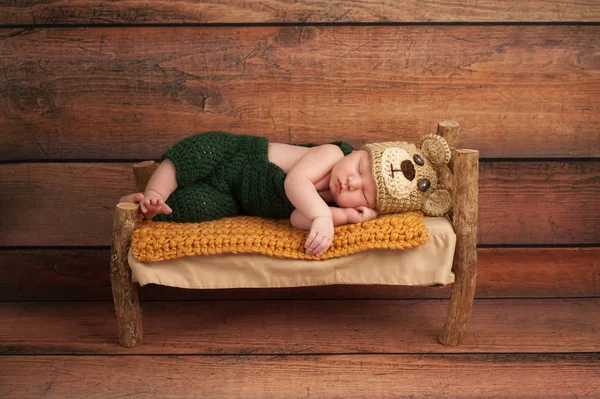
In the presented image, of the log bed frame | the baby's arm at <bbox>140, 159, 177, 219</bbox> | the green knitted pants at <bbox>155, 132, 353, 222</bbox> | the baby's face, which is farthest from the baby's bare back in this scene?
the log bed frame

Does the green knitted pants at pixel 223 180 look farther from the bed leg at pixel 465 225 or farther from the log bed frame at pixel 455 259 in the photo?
the bed leg at pixel 465 225

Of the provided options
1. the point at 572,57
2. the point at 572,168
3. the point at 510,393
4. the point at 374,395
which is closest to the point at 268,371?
the point at 374,395

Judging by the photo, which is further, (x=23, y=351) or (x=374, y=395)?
(x=23, y=351)

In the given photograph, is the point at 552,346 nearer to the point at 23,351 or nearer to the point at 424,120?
the point at 424,120

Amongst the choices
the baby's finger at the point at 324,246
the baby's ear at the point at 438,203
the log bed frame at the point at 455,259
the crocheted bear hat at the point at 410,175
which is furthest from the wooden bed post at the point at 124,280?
the baby's ear at the point at 438,203

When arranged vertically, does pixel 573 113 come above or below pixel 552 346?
above

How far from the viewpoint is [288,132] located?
234 cm

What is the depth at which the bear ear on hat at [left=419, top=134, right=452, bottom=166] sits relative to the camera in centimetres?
195

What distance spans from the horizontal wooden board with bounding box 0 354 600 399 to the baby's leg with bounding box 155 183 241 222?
1.28ft

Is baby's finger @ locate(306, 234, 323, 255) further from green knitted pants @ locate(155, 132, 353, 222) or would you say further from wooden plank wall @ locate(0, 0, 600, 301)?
wooden plank wall @ locate(0, 0, 600, 301)

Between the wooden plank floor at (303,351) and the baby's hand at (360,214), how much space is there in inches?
15.2

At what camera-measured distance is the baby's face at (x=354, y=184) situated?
1.92 metres

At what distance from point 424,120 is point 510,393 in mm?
914

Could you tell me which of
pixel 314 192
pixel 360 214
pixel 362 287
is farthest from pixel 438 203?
pixel 362 287
